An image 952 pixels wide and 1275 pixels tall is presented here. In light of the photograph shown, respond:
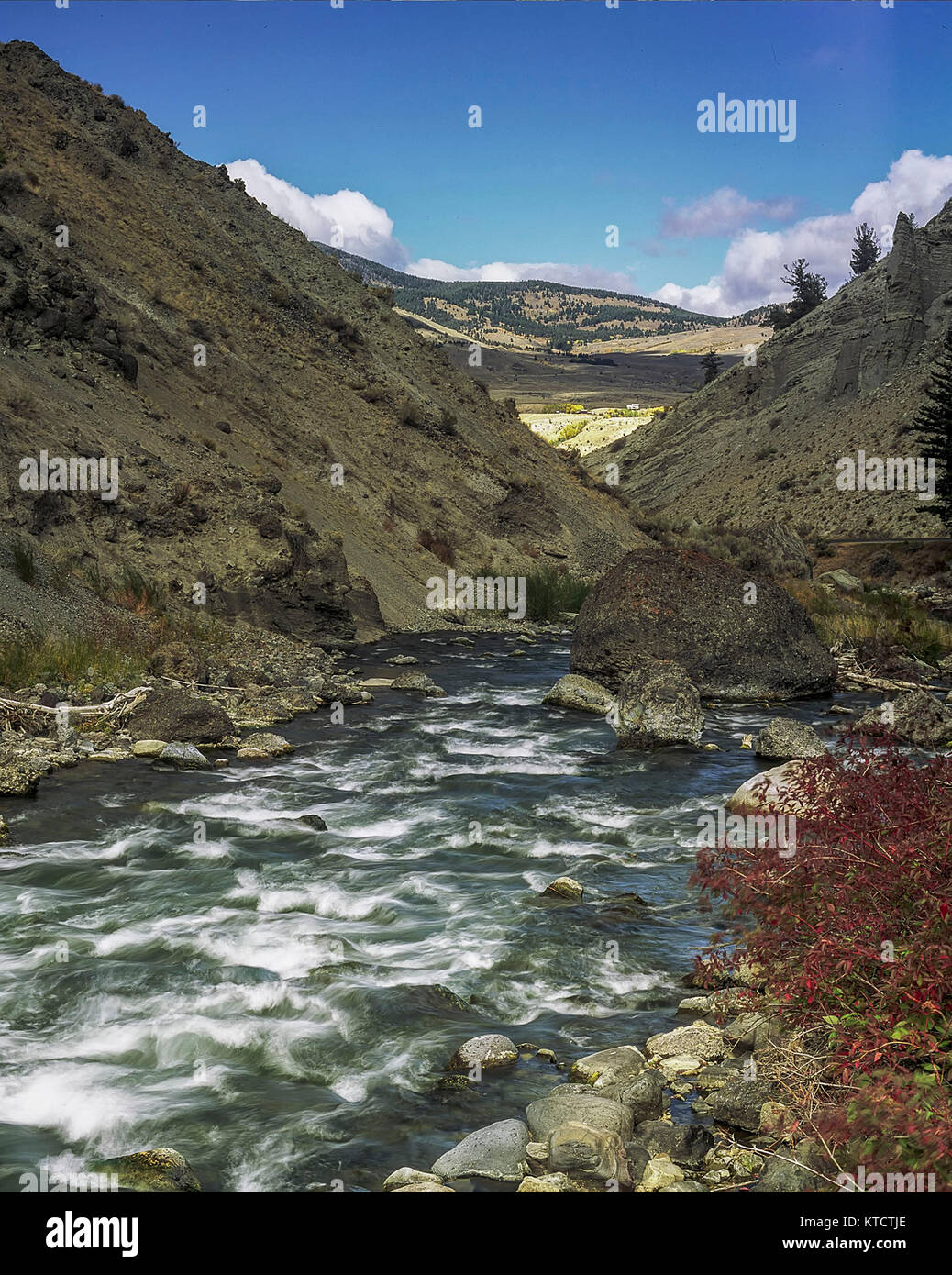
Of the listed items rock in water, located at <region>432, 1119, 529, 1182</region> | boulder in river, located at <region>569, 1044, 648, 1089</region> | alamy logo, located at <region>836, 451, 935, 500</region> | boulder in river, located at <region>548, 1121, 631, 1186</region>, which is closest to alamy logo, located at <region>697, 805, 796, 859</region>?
boulder in river, located at <region>569, 1044, 648, 1089</region>

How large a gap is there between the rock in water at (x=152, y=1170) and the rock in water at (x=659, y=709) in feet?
34.9

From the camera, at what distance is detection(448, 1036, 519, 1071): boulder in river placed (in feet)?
20.5

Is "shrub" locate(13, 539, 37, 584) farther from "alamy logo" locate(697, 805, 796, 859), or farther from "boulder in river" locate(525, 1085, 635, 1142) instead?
"boulder in river" locate(525, 1085, 635, 1142)

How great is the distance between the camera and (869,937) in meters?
4.92

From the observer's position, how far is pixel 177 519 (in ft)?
73.0

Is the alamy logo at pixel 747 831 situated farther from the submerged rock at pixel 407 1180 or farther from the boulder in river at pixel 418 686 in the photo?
the boulder in river at pixel 418 686

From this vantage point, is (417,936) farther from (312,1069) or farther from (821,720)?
(821,720)

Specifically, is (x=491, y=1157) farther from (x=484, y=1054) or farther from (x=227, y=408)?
(x=227, y=408)

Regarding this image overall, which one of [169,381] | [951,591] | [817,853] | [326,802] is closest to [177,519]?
[169,381]

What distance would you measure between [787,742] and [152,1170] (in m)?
10.7


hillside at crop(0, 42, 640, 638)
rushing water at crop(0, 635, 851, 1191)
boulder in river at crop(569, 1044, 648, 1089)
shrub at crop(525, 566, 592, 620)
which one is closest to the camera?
rushing water at crop(0, 635, 851, 1191)

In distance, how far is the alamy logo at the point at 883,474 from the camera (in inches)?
1909

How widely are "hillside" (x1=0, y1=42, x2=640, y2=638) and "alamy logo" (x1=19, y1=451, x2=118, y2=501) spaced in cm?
27
